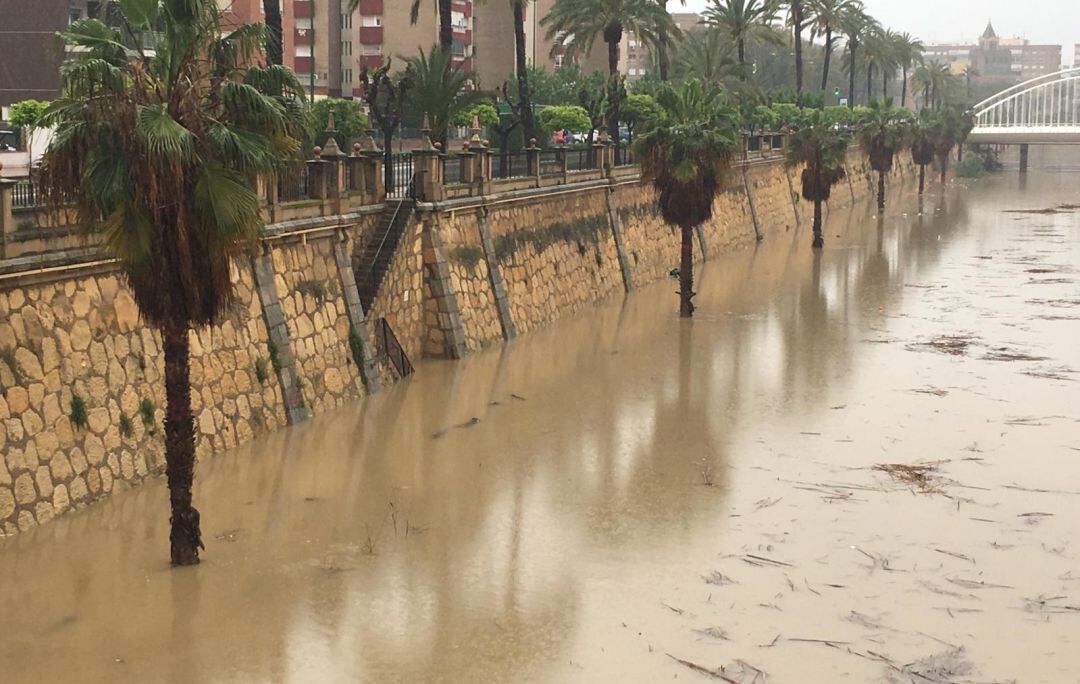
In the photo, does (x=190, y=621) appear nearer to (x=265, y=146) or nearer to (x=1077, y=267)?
(x=265, y=146)

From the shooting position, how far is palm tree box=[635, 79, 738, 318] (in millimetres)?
39688

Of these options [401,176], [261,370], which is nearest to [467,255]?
[401,176]

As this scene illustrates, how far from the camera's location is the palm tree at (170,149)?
1698 cm

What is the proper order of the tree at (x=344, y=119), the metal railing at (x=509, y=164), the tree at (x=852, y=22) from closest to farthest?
the metal railing at (x=509, y=164)
the tree at (x=344, y=119)
the tree at (x=852, y=22)

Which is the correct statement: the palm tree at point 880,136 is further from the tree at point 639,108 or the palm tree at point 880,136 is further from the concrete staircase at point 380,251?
the concrete staircase at point 380,251

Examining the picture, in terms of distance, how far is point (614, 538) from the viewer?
21.5 metres

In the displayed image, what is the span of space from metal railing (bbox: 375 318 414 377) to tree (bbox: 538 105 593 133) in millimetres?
20690

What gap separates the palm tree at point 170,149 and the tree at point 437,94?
23.1 meters

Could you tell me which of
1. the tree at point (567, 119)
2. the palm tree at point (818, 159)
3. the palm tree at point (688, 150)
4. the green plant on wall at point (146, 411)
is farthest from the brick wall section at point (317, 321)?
the palm tree at point (818, 159)

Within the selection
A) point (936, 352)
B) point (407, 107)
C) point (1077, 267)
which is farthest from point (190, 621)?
point (1077, 267)

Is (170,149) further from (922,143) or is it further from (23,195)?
(922,143)

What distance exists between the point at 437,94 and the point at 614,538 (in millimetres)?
22971

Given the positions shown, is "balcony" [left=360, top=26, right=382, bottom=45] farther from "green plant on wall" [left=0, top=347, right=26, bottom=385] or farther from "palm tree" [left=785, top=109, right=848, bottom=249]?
"green plant on wall" [left=0, top=347, right=26, bottom=385]

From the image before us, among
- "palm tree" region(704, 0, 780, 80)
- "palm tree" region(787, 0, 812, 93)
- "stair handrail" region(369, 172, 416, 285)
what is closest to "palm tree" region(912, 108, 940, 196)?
"palm tree" region(787, 0, 812, 93)
